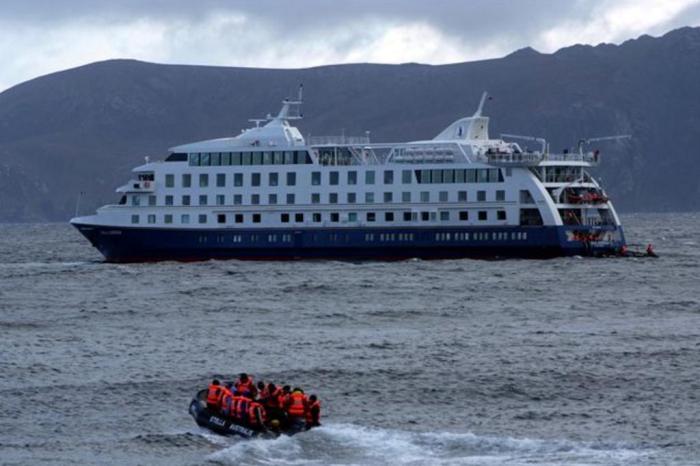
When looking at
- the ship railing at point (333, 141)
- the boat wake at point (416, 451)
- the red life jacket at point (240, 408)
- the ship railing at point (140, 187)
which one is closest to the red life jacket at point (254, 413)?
the red life jacket at point (240, 408)

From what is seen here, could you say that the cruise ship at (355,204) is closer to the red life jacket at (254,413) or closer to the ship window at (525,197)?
the ship window at (525,197)

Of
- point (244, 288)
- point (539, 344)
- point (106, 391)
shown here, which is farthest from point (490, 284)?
point (106, 391)

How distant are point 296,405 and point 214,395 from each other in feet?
6.86

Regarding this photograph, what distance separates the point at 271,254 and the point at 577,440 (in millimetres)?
54447

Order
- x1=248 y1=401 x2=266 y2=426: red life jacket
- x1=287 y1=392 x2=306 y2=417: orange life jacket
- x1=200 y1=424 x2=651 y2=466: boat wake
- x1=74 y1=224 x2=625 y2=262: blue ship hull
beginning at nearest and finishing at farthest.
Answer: x1=200 y1=424 x2=651 y2=466: boat wake, x1=248 y1=401 x2=266 y2=426: red life jacket, x1=287 y1=392 x2=306 y2=417: orange life jacket, x1=74 y1=224 x2=625 y2=262: blue ship hull

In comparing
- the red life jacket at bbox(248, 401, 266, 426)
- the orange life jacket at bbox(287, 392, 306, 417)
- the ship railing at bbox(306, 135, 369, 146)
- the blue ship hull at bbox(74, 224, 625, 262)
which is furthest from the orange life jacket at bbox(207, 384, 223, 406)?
the ship railing at bbox(306, 135, 369, 146)

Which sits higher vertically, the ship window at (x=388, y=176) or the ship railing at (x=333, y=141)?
the ship railing at (x=333, y=141)

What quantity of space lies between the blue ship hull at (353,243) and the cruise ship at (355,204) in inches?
2.3

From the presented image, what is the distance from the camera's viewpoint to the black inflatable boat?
38.5m

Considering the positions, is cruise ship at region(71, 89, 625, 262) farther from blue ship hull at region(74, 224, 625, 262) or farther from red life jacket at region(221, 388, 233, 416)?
red life jacket at region(221, 388, 233, 416)

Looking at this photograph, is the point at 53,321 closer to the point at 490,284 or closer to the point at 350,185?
the point at 490,284

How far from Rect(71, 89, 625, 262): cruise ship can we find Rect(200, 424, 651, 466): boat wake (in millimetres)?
50054

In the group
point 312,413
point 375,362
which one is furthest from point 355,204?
point 312,413

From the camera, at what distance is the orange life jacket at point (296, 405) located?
38.5 metres
